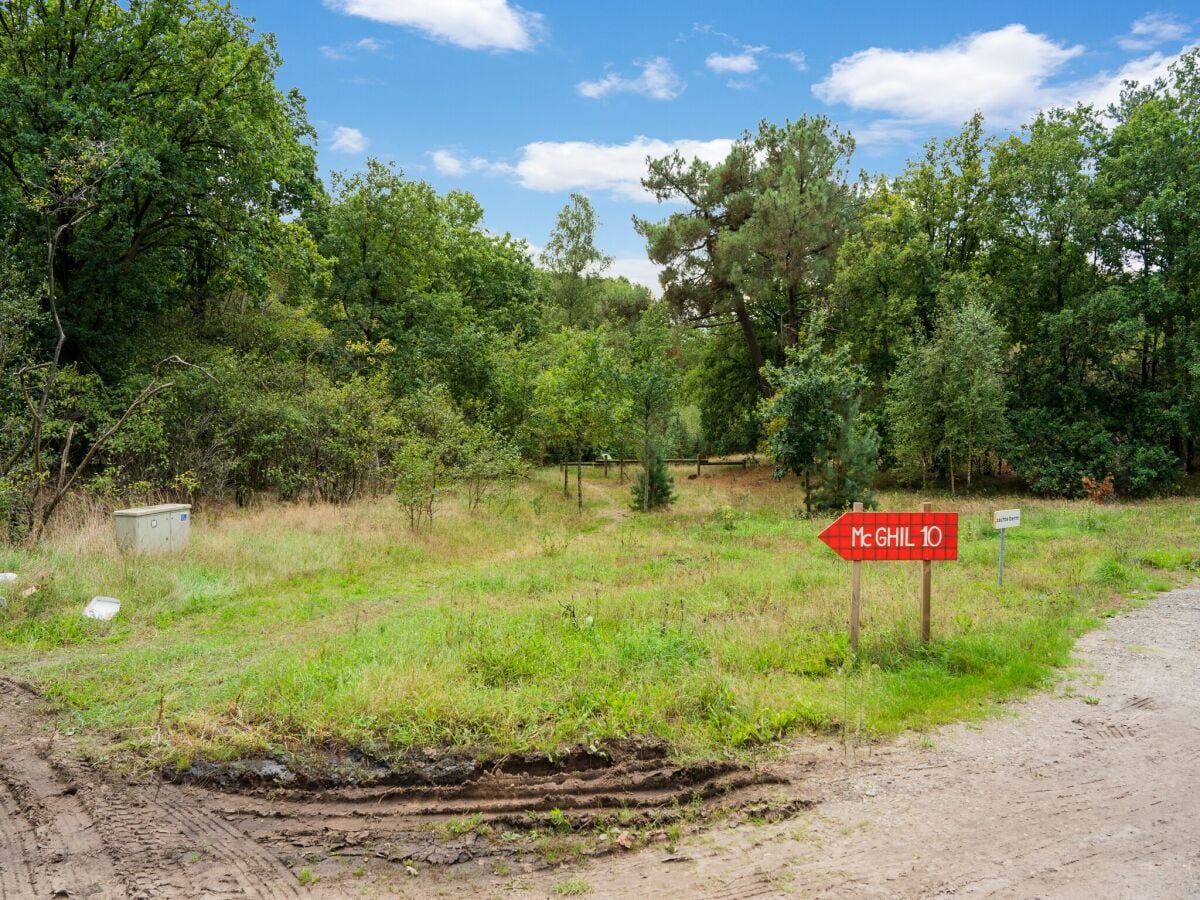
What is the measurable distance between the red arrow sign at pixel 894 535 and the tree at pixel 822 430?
35.3ft

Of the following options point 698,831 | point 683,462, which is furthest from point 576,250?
point 698,831

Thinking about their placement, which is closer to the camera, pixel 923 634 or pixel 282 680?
pixel 282 680

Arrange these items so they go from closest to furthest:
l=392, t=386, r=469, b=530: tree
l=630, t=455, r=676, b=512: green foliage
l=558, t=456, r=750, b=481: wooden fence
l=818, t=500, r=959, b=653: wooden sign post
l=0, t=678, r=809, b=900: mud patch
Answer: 1. l=0, t=678, r=809, b=900: mud patch
2. l=818, t=500, r=959, b=653: wooden sign post
3. l=392, t=386, r=469, b=530: tree
4. l=630, t=455, r=676, b=512: green foliage
5. l=558, t=456, r=750, b=481: wooden fence

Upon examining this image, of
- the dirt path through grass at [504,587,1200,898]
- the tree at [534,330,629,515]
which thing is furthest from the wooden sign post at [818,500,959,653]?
the tree at [534,330,629,515]

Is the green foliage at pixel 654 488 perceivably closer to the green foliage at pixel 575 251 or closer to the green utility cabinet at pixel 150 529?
the green utility cabinet at pixel 150 529

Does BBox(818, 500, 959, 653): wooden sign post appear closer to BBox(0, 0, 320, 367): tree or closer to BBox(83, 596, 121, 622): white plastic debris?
BBox(83, 596, 121, 622): white plastic debris

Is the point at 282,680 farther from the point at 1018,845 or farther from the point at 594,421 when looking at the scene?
the point at 594,421

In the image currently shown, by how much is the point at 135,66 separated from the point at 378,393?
978 centimetres

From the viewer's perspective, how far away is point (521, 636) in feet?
23.3

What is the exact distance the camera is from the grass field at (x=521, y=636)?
529 centimetres

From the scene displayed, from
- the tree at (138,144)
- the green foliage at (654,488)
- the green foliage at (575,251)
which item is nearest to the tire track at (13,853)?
the tree at (138,144)

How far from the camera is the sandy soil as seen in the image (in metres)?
3.66

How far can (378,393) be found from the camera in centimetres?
1930

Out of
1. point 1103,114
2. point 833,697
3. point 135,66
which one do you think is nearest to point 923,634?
point 833,697
